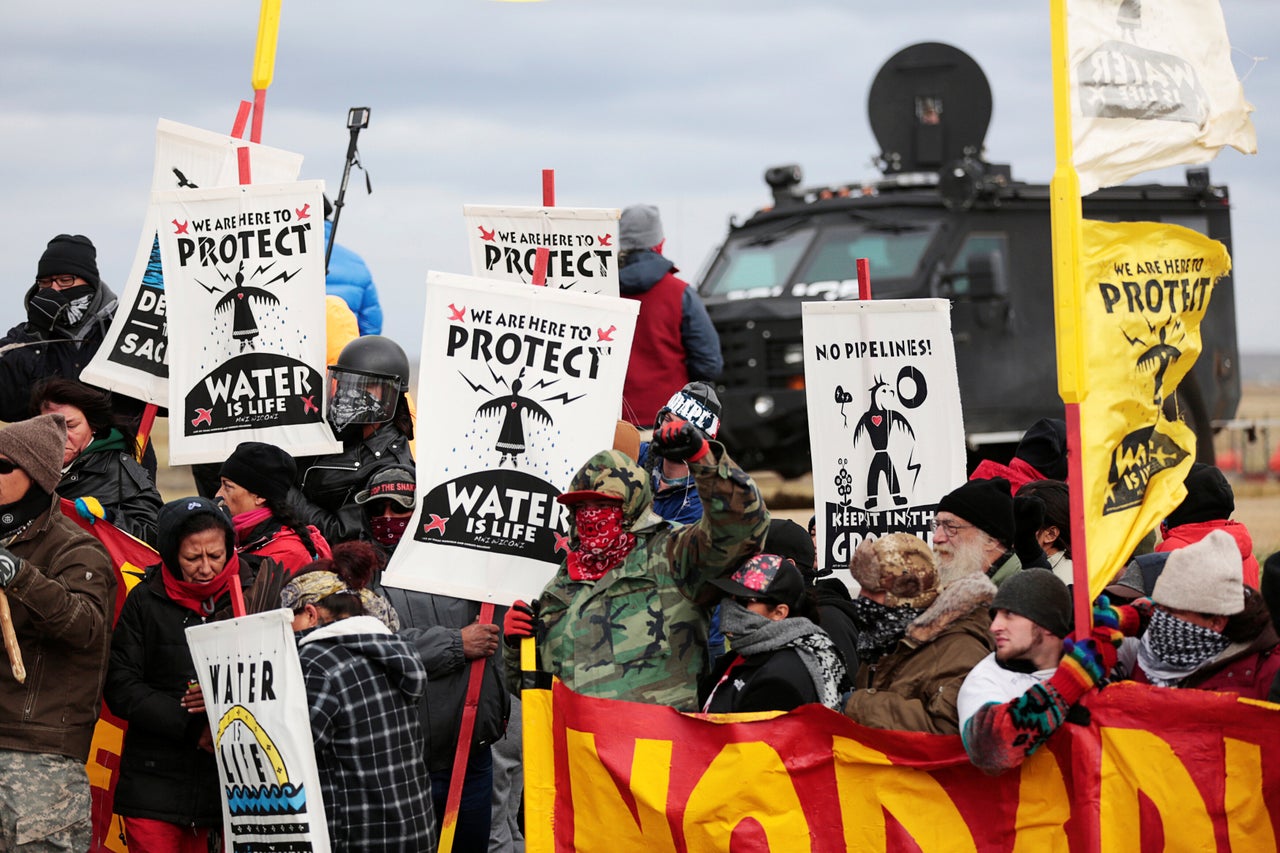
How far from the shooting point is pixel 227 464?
6.26 meters

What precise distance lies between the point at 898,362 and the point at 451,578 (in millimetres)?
1882

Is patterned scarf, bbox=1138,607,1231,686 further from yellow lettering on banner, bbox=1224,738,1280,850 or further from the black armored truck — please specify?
the black armored truck

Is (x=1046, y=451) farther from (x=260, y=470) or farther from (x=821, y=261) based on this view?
(x=821, y=261)

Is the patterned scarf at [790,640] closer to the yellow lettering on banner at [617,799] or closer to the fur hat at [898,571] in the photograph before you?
the fur hat at [898,571]

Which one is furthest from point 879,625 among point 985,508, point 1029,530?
point 1029,530

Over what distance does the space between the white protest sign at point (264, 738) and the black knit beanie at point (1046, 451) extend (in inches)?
141

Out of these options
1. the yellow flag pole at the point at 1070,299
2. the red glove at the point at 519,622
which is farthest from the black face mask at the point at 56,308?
the yellow flag pole at the point at 1070,299

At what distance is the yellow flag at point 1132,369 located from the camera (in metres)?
4.88

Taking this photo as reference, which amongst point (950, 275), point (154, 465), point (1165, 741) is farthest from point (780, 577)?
point (950, 275)

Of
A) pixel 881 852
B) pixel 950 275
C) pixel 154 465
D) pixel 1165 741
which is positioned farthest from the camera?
pixel 950 275

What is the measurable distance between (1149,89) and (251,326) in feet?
12.1

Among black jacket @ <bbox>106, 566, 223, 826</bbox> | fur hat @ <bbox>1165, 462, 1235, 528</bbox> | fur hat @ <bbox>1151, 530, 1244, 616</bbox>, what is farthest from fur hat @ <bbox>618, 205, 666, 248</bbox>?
fur hat @ <bbox>1151, 530, 1244, 616</bbox>

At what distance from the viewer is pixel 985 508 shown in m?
5.75

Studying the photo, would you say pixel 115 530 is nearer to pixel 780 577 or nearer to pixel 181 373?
pixel 181 373
